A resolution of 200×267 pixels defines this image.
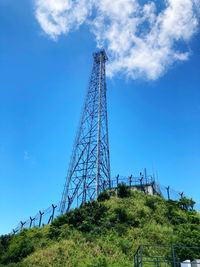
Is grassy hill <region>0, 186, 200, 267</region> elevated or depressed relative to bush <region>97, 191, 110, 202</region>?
depressed

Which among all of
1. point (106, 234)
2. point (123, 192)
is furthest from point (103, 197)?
point (106, 234)

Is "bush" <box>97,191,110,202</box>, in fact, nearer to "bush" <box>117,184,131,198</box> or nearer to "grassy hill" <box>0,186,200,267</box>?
"grassy hill" <box>0,186,200,267</box>

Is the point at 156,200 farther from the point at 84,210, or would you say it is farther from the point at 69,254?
the point at 69,254

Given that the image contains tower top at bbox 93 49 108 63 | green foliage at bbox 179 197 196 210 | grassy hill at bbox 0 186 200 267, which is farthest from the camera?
tower top at bbox 93 49 108 63

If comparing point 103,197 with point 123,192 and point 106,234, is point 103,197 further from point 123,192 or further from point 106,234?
point 106,234

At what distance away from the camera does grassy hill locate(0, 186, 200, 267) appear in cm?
1410

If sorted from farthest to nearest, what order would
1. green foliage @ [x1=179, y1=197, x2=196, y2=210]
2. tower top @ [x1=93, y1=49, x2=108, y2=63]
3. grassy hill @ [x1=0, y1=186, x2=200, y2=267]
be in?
1. tower top @ [x1=93, y1=49, x2=108, y2=63]
2. green foliage @ [x1=179, y1=197, x2=196, y2=210]
3. grassy hill @ [x1=0, y1=186, x2=200, y2=267]

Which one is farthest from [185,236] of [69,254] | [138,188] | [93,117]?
[93,117]

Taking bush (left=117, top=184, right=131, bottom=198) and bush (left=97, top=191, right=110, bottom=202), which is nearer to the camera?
bush (left=97, top=191, right=110, bottom=202)

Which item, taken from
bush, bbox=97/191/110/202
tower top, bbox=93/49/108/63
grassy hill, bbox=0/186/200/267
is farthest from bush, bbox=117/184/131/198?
tower top, bbox=93/49/108/63

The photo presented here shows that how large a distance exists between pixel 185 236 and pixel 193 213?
8213mm

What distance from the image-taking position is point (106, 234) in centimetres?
1758

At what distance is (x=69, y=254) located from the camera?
48.2 feet

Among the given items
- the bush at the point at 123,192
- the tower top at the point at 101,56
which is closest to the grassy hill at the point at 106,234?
the bush at the point at 123,192
